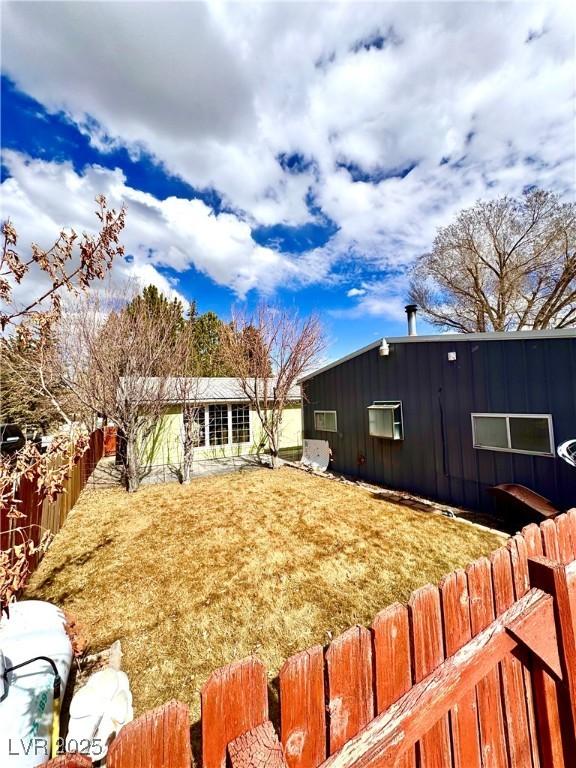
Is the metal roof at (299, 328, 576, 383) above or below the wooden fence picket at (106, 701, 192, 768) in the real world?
above

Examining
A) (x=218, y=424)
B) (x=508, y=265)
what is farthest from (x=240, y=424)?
(x=508, y=265)

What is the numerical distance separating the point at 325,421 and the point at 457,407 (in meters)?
4.69

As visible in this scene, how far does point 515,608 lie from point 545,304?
18781mm

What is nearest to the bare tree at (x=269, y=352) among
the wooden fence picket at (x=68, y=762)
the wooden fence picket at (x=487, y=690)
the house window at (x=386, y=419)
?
the house window at (x=386, y=419)

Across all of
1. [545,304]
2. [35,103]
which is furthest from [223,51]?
[545,304]

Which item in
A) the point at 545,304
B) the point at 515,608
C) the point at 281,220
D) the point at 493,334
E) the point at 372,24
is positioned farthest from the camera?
the point at 545,304

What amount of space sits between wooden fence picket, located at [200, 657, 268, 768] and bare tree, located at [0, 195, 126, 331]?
166 cm

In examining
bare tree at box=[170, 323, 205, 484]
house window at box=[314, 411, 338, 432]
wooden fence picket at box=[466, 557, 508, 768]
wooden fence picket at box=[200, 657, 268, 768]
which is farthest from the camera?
house window at box=[314, 411, 338, 432]

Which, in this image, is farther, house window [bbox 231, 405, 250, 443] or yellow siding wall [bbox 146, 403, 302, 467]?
house window [bbox 231, 405, 250, 443]

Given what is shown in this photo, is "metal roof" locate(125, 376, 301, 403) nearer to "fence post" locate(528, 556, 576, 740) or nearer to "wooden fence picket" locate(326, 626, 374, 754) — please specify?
"wooden fence picket" locate(326, 626, 374, 754)

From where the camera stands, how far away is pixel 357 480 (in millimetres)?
8836

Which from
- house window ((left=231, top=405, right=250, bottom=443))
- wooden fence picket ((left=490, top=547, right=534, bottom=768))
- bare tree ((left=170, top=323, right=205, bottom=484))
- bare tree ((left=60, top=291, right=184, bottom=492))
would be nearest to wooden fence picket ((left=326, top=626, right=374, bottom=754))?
wooden fence picket ((left=490, top=547, right=534, bottom=768))

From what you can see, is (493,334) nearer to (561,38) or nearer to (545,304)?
(561,38)

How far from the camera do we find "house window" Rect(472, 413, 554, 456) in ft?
17.9
